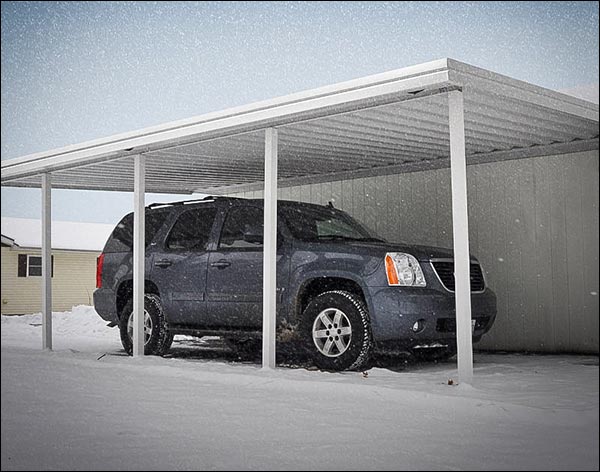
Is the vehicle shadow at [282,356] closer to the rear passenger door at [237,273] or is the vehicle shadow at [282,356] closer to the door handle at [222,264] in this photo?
the rear passenger door at [237,273]

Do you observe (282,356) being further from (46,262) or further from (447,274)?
(46,262)

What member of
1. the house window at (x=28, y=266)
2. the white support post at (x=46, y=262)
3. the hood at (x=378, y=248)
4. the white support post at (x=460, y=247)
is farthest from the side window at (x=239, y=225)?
the house window at (x=28, y=266)

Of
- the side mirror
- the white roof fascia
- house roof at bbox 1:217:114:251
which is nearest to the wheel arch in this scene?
the side mirror

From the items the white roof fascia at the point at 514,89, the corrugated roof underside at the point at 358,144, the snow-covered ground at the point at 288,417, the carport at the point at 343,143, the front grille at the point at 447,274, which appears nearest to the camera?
the snow-covered ground at the point at 288,417

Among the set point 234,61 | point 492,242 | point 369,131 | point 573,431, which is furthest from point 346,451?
point 234,61

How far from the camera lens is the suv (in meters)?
7.99

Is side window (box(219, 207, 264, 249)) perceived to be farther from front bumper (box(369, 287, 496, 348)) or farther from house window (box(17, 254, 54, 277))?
house window (box(17, 254, 54, 277))

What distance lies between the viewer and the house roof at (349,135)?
23.4ft

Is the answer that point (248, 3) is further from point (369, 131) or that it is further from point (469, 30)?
point (369, 131)

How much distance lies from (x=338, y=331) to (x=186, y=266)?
95.9 inches

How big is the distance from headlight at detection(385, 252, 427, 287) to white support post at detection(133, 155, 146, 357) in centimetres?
331

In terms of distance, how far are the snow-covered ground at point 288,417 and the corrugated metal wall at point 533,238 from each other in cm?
169

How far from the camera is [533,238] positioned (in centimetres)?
1056

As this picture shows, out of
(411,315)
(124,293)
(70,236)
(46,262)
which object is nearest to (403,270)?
(411,315)
